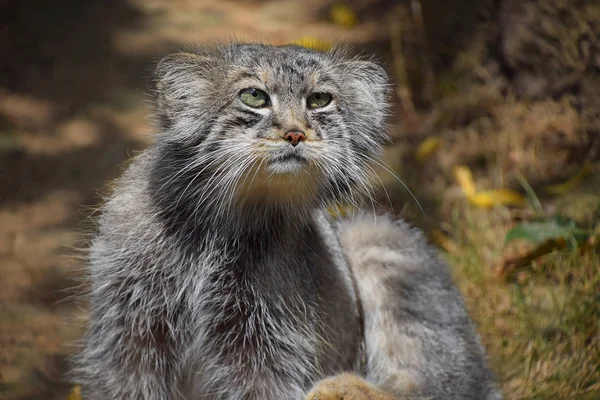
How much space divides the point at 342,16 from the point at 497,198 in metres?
3.07

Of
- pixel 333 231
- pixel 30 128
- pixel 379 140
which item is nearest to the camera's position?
pixel 379 140

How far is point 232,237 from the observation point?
419 cm

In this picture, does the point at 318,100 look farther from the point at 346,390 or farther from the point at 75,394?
the point at 75,394

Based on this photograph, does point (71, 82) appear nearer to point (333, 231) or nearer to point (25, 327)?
point (25, 327)

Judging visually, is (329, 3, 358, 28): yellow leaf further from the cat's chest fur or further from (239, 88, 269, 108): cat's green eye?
(239, 88, 269, 108): cat's green eye

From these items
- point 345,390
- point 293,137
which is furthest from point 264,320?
point 293,137

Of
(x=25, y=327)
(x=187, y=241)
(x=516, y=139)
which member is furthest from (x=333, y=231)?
(x=516, y=139)

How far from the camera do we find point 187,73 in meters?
4.06

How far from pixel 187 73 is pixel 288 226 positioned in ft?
3.15

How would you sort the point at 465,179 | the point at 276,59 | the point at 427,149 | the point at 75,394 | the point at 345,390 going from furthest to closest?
the point at 427,149, the point at 465,179, the point at 75,394, the point at 345,390, the point at 276,59

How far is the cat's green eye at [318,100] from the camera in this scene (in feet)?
12.9

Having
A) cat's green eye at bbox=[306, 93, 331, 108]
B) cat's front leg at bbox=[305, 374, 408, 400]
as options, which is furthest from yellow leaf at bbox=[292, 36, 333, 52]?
cat's front leg at bbox=[305, 374, 408, 400]

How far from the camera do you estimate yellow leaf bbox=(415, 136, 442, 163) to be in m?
7.52

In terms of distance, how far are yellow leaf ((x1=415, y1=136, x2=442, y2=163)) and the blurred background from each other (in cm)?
2
